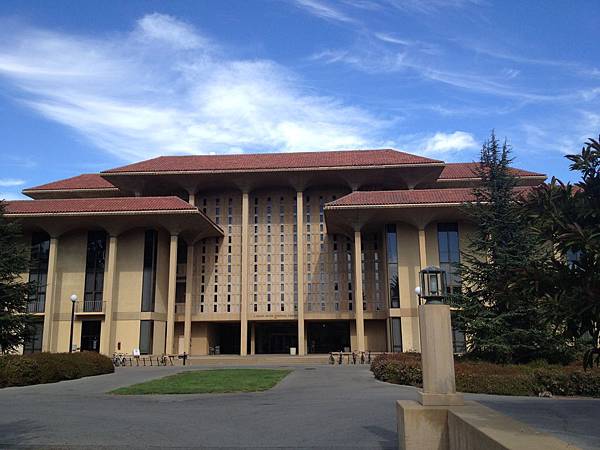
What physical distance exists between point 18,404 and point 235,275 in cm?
2962

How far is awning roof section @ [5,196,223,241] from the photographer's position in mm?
36719

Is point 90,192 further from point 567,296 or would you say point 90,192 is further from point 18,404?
point 567,296

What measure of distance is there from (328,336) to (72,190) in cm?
2480

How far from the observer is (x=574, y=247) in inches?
182

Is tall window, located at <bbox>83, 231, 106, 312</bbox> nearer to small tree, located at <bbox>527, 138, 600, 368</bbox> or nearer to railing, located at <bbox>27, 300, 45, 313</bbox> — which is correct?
railing, located at <bbox>27, 300, 45, 313</bbox>

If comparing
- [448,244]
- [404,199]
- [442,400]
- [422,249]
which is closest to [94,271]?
[404,199]

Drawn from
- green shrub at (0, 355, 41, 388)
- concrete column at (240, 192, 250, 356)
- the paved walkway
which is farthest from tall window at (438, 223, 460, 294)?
green shrub at (0, 355, 41, 388)

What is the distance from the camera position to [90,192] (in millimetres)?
44406

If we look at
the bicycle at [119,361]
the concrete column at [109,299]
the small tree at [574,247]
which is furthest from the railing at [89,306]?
the small tree at [574,247]

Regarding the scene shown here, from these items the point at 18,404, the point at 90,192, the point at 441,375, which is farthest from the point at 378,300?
the point at 441,375

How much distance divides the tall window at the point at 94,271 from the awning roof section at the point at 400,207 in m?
17.1

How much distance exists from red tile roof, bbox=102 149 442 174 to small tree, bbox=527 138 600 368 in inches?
1375

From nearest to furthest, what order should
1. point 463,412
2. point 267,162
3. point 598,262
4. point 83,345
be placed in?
point 598,262, point 463,412, point 83,345, point 267,162

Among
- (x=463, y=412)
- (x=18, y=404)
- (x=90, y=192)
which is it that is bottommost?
(x=18, y=404)
